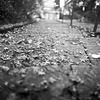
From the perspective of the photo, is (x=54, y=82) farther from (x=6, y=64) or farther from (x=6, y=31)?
(x=6, y=31)

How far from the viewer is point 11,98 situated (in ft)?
4.11

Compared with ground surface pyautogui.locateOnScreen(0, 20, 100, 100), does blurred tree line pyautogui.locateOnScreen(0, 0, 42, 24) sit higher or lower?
higher

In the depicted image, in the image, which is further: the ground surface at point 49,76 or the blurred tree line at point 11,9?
the blurred tree line at point 11,9

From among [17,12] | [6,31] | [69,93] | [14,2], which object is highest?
[14,2]

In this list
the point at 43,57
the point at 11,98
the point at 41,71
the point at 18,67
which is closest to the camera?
the point at 11,98

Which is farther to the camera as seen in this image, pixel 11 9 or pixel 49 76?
pixel 11 9

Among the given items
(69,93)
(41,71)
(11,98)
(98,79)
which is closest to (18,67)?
(41,71)

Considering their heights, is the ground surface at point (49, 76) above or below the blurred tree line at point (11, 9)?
below

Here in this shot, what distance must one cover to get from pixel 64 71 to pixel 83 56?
0.77 meters

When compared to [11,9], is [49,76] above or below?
below

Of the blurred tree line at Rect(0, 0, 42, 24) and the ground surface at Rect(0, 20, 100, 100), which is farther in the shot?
the blurred tree line at Rect(0, 0, 42, 24)

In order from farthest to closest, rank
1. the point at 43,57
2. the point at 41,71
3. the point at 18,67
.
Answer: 1. the point at 43,57
2. the point at 18,67
3. the point at 41,71

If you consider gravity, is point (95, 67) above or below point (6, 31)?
below

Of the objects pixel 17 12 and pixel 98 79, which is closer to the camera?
pixel 98 79
